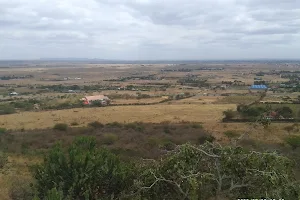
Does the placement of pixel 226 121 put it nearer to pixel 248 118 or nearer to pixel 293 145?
pixel 248 118

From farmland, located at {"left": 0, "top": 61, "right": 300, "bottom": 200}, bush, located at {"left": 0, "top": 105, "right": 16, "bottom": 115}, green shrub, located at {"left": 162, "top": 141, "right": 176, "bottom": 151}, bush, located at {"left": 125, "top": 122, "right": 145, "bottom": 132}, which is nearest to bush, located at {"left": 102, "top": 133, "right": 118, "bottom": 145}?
farmland, located at {"left": 0, "top": 61, "right": 300, "bottom": 200}

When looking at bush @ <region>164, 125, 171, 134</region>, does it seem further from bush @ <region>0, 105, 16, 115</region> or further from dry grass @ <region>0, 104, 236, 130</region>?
bush @ <region>0, 105, 16, 115</region>

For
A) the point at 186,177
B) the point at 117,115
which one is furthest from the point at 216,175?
the point at 117,115

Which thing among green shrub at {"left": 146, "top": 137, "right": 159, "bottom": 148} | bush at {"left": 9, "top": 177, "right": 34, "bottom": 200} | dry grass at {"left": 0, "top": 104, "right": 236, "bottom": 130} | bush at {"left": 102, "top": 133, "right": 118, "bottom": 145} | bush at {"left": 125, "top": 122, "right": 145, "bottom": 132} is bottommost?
dry grass at {"left": 0, "top": 104, "right": 236, "bottom": 130}

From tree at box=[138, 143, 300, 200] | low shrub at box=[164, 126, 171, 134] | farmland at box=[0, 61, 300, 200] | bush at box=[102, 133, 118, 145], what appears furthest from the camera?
low shrub at box=[164, 126, 171, 134]

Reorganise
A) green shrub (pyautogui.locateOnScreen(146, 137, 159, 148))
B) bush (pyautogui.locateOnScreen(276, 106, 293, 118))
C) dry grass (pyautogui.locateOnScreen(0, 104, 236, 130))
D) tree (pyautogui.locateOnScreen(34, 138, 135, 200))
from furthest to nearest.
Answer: dry grass (pyautogui.locateOnScreen(0, 104, 236, 130))
bush (pyautogui.locateOnScreen(276, 106, 293, 118))
green shrub (pyautogui.locateOnScreen(146, 137, 159, 148))
tree (pyautogui.locateOnScreen(34, 138, 135, 200))

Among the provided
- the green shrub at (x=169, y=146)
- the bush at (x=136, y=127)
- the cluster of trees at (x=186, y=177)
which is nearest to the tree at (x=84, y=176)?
the cluster of trees at (x=186, y=177)

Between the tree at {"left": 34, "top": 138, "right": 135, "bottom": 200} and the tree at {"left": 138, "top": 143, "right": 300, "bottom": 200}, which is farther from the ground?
the tree at {"left": 138, "top": 143, "right": 300, "bottom": 200}

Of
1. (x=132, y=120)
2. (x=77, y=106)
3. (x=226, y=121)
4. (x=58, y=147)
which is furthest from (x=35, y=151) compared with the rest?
(x=77, y=106)

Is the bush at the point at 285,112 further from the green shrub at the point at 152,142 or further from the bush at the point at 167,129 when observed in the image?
the green shrub at the point at 152,142
